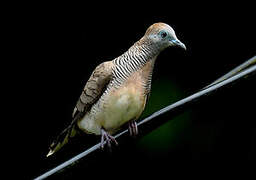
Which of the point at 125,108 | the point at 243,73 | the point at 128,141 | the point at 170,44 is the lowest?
the point at 243,73

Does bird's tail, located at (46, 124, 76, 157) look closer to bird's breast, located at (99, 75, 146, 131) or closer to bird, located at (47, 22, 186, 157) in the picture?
bird, located at (47, 22, 186, 157)

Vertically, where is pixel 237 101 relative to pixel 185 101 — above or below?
above

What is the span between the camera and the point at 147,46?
2.68 meters

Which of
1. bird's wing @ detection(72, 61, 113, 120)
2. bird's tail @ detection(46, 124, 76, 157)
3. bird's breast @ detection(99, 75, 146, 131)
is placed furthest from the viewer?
bird's tail @ detection(46, 124, 76, 157)

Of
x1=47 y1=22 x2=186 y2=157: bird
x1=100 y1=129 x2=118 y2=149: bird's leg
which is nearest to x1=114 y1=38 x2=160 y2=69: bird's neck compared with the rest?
x1=47 y1=22 x2=186 y2=157: bird

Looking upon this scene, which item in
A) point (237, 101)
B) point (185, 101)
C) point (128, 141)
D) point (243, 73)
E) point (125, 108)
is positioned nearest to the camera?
point (243, 73)

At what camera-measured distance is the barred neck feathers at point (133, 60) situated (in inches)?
103

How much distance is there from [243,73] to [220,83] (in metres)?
0.08

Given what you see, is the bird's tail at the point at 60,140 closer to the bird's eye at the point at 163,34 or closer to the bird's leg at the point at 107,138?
the bird's leg at the point at 107,138

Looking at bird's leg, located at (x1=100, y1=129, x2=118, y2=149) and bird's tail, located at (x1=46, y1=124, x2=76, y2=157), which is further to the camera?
bird's tail, located at (x1=46, y1=124, x2=76, y2=157)

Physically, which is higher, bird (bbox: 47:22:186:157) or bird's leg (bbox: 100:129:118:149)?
bird (bbox: 47:22:186:157)

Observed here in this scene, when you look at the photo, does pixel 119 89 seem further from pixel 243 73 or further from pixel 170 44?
pixel 243 73

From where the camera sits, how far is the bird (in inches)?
101

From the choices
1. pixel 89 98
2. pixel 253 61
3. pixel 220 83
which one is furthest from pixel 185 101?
pixel 89 98
